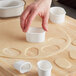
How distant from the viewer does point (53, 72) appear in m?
0.85

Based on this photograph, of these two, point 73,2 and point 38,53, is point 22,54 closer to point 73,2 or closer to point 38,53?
Result: point 38,53

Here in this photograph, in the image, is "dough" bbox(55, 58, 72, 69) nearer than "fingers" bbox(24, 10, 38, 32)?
Yes

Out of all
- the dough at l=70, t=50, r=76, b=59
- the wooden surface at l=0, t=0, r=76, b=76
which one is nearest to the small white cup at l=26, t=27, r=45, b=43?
the wooden surface at l=0, t=0, r=76, b=76

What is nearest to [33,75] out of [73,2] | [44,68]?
[44,68]

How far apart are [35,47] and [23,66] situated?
0.17 metres

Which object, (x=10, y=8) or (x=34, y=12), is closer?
(x=34, y=12)

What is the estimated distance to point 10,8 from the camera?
122cm

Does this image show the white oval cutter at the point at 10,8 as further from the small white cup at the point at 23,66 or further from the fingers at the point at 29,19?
the small white cup at the point at 23,66

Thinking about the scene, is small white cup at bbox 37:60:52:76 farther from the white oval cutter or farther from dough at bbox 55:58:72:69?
the white oval cutter

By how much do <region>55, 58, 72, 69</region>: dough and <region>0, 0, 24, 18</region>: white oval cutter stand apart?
451 mm

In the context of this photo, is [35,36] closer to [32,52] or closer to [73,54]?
[32,52]

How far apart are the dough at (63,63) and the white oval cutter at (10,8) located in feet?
1.48

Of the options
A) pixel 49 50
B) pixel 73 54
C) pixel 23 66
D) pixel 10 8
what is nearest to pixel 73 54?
pixel 73 54

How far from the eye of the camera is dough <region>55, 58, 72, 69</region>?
34.6 inches
